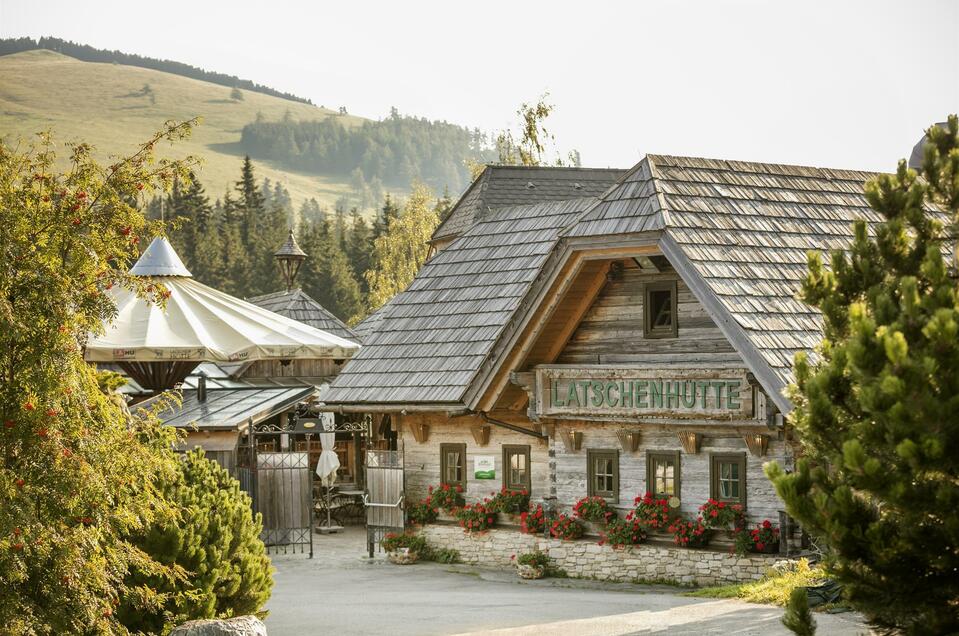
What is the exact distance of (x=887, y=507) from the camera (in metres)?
7.69

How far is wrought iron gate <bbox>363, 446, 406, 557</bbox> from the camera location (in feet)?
74.8

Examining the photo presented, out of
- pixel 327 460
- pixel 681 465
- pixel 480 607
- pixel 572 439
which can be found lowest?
pixel 480 607

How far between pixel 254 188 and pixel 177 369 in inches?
2538

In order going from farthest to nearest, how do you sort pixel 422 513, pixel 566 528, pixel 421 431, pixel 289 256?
pixel 289 256, pixel 421 431, pixel 422 513, pixel 566 528

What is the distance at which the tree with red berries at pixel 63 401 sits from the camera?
402 inches

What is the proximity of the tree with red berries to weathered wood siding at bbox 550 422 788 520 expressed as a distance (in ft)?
30.4

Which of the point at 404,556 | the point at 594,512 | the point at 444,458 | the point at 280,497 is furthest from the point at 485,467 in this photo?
the point at 280,497

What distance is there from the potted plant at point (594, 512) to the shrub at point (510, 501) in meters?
1.21

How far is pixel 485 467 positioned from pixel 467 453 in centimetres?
51

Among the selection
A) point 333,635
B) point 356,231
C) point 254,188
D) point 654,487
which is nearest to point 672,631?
point 333,635

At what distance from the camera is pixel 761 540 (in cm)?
1742

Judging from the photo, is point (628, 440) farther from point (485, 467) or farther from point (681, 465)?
Result: point (485, 467)

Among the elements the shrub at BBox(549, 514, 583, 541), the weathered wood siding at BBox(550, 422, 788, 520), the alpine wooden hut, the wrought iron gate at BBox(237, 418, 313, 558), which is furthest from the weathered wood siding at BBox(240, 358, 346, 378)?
the shrub at BBox(549, 514, 583, 541)

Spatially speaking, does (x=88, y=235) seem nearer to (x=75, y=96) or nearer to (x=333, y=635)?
(x=333, y=635)
